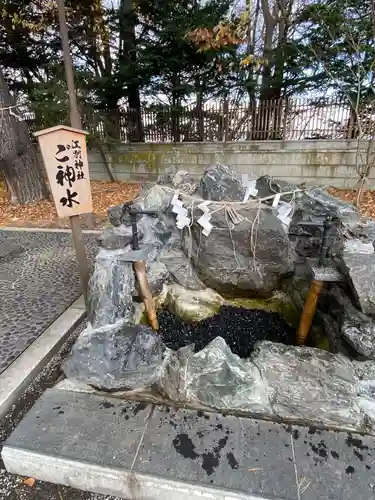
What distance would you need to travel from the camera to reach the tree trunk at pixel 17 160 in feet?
23.3

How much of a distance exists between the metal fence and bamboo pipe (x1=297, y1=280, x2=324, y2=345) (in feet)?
18.2

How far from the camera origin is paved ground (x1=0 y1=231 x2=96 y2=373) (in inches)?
115

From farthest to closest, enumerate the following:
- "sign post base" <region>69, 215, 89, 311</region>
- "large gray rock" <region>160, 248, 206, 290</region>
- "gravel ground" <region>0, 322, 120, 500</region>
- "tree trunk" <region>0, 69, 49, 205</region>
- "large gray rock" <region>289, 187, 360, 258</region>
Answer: "tree trunk" <region>0, 69, 49, 205</region> → "large gray rock" <region>160, 248, 206, 290</region> → "sign post base" <region>69, 215, 89, 311</region> → "large gray rock" <region>289, 187, 360, 258</region> → "gravel ground" <region>0, 322, 120, 500</region>

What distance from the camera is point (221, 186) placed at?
3.18 metres

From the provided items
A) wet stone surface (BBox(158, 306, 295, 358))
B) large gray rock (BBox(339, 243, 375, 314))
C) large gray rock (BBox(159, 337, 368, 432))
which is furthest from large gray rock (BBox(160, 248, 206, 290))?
large gray rock (BBox(339, 243, 375, 314))

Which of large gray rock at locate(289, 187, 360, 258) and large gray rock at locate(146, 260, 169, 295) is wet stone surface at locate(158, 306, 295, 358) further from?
large gray rock at locate(289, 187, 360, 258)

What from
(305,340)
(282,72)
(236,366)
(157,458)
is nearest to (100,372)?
(157,458)

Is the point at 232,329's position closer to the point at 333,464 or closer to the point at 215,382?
the point at 215,382

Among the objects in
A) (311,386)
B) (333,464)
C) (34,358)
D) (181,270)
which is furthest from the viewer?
(181,270)

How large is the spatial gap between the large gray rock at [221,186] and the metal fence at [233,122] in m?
4.95

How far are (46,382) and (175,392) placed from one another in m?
1.16

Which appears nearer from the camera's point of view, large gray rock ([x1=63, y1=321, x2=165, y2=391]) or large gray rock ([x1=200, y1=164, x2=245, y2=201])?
large gray rock ([x1=63, y1=321, x2=165, y2=391])

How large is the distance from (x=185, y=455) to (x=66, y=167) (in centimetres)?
232

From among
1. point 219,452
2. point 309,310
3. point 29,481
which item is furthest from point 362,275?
point 29,481
